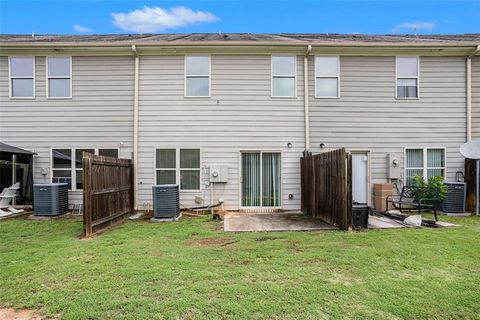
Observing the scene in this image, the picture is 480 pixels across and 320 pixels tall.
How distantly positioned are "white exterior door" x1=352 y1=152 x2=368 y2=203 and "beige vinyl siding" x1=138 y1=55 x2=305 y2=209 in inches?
74.0

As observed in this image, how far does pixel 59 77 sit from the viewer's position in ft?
32.7

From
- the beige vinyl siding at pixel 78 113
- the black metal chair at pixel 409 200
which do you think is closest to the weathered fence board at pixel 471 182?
the black metal chair at pixel 409 200

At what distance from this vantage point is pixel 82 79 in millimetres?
9961

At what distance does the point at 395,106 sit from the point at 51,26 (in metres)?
13.7

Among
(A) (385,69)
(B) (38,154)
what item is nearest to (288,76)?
(A) (385,69)

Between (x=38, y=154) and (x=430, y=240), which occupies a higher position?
(x=38, y=154)

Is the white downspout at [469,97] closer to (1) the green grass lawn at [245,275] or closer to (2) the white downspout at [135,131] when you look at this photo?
(1) the green grass lawn at [245,275]

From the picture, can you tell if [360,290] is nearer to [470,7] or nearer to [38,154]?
[38,154]

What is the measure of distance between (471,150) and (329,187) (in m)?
4.98

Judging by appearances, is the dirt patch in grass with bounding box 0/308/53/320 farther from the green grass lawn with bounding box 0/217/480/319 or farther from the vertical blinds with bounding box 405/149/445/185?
the vertical blinds with bounding box 405/149/445/185

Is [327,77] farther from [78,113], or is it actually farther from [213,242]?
[78,113]

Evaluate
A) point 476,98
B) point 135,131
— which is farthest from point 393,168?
point 135,131

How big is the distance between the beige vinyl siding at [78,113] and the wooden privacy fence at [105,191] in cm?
135

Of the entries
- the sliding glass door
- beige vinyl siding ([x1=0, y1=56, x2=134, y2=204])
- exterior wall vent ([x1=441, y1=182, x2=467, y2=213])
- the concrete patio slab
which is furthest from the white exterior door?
beige vinyl siding ([x1=0, y1=56, x2=134, y2=204])
